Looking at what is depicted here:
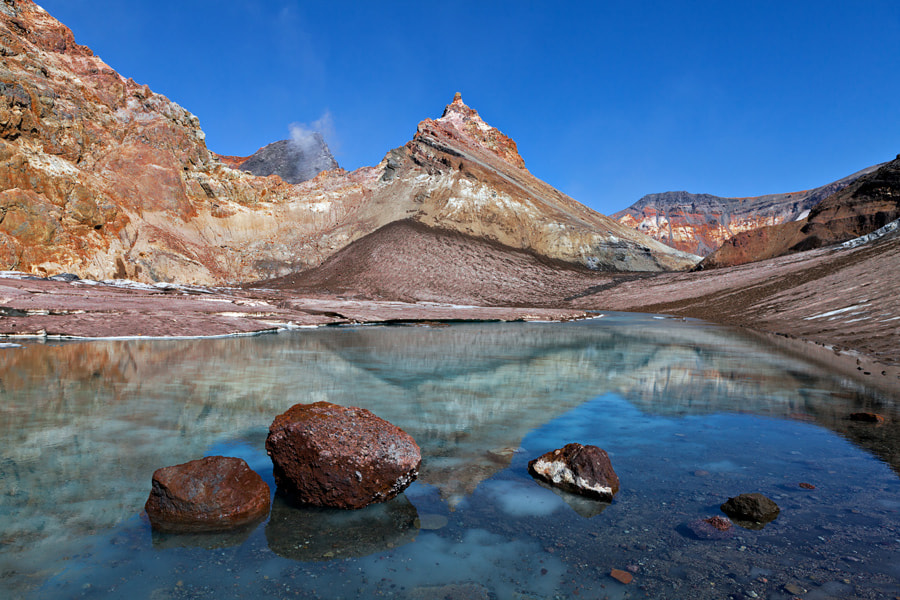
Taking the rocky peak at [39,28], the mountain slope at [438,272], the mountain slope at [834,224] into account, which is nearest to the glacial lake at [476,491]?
the mountain slope at [438,272]

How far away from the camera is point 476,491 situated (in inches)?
235

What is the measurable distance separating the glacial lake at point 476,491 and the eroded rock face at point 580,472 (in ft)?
0.58

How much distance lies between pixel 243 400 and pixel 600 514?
7.64 meters

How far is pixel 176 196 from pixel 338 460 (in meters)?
75.0

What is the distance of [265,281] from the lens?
71.6 m

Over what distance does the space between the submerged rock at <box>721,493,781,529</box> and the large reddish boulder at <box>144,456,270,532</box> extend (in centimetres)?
491

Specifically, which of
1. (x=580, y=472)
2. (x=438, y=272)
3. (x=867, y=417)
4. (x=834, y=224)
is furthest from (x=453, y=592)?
(x=834, y=224)

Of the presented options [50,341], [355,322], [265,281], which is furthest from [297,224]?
[50,341]

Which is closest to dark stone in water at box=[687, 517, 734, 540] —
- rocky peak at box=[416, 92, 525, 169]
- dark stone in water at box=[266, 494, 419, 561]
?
dark stone in water at box=[266, 494, 419, 561]

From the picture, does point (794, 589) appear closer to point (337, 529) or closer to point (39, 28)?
point (337, 529)

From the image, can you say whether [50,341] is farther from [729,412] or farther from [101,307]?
[729,412]

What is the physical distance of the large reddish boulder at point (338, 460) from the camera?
5.43 m

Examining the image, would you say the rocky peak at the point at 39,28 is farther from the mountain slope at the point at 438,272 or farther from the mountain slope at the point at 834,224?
the mountain slope at the point at 834,224

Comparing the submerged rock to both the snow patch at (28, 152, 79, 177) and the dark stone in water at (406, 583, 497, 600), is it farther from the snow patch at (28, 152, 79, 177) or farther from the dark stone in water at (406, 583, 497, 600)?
the snow patch at (28, 152, 79, 177)
